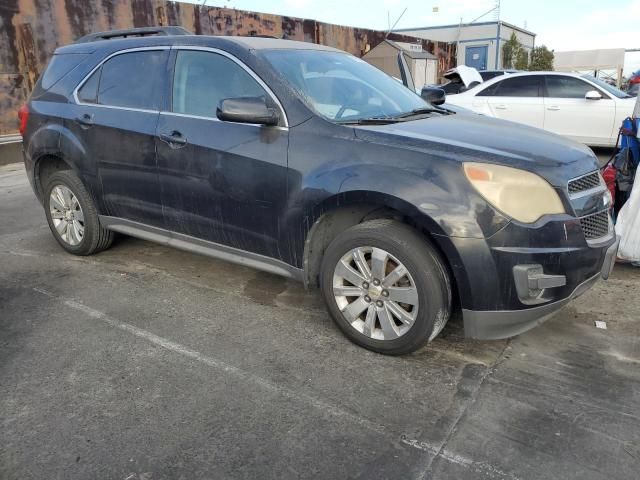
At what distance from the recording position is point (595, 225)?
3.04 meters

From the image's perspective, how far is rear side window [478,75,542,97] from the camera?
9766 millimetres

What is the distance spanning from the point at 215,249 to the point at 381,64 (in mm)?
18363

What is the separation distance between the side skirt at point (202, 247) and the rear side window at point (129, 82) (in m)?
0.92

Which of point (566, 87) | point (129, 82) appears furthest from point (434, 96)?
point (566, 87)

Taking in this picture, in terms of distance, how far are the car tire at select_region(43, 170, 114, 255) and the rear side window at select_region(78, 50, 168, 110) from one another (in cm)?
74

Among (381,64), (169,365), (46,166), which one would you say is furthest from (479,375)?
(381,64)

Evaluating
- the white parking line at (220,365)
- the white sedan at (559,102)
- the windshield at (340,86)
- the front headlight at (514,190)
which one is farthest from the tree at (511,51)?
the white parking line at (220,365)

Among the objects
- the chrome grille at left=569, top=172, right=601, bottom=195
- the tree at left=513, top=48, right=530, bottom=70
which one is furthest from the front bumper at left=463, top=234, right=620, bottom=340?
the tree at left=513, top=48, right=530, bottom=70

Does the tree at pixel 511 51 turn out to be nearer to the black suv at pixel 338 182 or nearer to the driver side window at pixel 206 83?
the black suv at pixel 338 182

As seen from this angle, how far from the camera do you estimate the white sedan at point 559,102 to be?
9.30 metres

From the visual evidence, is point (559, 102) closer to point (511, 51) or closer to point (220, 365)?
point (220, 365)

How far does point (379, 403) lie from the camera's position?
2.74m

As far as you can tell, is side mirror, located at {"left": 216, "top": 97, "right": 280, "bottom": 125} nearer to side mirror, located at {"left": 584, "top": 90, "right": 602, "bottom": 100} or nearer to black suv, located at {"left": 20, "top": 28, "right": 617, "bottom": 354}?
black suv, located at {"left": 20, "top": 28, "right": 617, "bottom": 354}

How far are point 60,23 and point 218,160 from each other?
10781mm
